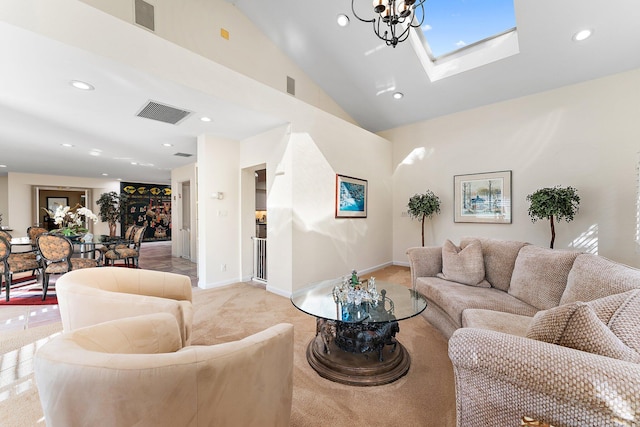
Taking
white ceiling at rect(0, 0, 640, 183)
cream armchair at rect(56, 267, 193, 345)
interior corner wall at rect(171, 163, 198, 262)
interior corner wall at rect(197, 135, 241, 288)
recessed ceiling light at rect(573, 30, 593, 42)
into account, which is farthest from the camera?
interior corner wall at rect(171, 163, 198, 262)

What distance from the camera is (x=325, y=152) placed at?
451cm

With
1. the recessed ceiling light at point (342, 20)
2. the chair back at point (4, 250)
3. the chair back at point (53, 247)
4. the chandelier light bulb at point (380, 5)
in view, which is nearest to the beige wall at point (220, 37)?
the recessed ceiling light at point (342, 20)

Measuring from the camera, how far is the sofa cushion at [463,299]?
2283mm

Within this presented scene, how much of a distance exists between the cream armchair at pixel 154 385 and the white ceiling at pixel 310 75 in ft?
8.68

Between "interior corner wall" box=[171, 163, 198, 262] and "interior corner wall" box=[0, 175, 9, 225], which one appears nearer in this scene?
"interior corner wall" box=[171, 163, 198, 262]

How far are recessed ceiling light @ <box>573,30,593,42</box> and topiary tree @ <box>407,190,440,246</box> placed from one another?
296cm

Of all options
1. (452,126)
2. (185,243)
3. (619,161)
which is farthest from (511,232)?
(185,243)

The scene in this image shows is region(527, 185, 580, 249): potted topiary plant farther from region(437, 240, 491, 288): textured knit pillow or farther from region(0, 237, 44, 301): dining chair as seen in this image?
region(0, 237, 44, 301): dining chair

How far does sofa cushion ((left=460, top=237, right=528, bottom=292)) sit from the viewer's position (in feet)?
9.09

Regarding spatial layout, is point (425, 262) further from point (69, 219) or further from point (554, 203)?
point (69, 219)

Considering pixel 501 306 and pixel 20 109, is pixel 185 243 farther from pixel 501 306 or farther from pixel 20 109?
pixel 501 306

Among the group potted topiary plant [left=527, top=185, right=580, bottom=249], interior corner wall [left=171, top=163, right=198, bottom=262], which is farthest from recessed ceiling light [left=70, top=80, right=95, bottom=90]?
potted topiary plant [left=527, top=185, right=580, bottom=249]

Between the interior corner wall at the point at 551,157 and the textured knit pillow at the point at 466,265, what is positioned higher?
the interior corner wall at the point at 551,157

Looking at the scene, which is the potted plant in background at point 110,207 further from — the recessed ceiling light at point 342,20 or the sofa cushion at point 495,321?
the sofa cushion at point 495,321
